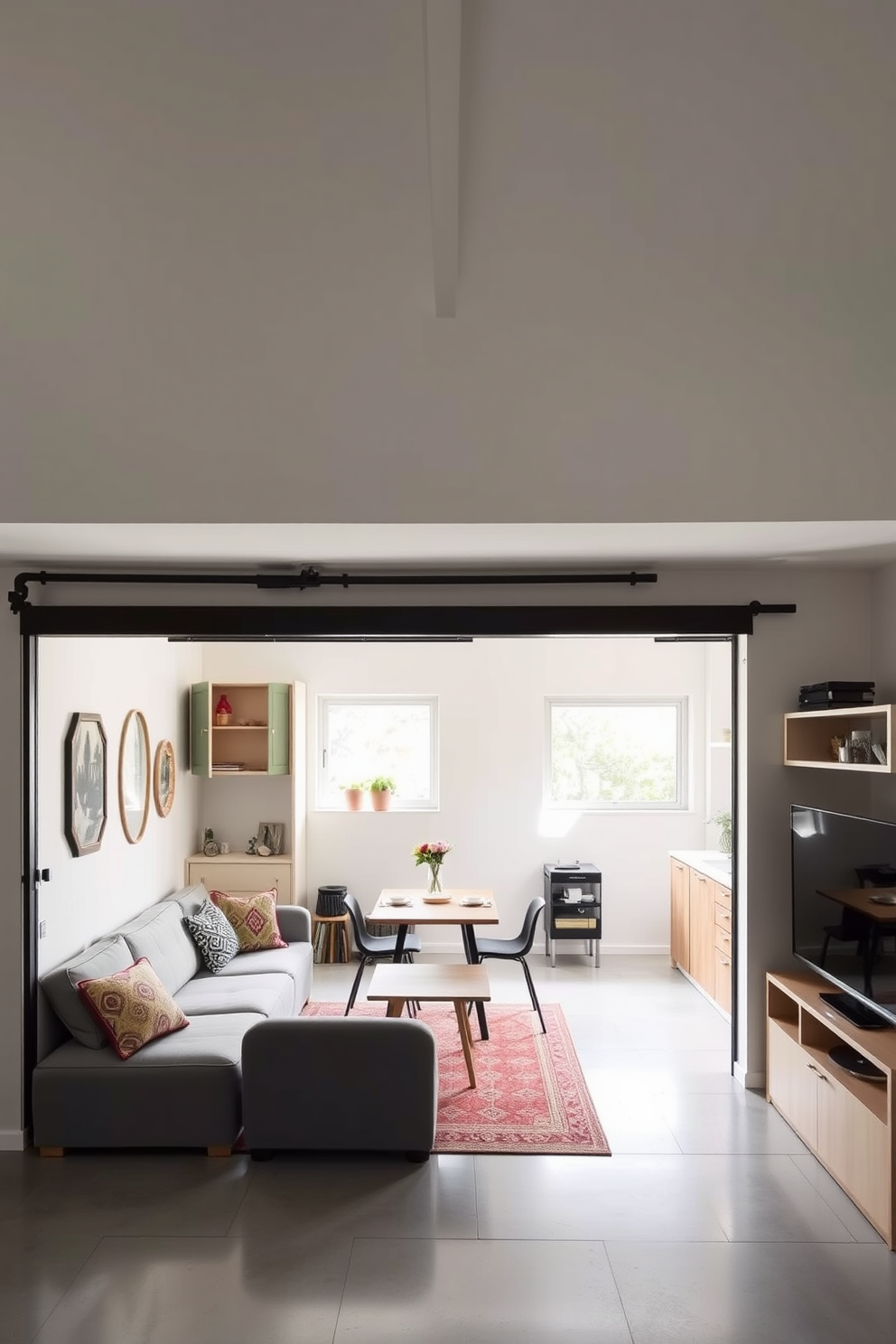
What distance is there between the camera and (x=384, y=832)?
8.01 metres

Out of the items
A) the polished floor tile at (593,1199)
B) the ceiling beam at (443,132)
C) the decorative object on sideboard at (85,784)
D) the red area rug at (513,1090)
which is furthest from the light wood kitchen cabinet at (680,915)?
the ceiling beam at (443,132)

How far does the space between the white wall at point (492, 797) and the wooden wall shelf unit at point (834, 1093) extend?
3113 millimetres

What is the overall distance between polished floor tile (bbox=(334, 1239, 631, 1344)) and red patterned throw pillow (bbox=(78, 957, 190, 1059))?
4.75 feet

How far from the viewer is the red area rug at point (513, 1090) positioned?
4504 mm

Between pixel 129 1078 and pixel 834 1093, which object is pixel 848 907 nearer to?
pixel 834 1093

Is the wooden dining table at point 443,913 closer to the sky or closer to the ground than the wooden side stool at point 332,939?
closer to the sky

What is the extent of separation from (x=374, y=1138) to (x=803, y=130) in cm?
405

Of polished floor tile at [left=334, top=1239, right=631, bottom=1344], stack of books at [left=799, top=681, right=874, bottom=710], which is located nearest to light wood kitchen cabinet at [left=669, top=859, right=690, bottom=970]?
stack of books at [left=799, top=681, right=874, bottom=710]

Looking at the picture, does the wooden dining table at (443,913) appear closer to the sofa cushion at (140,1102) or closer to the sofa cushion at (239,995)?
the sofa cushion at (239,995)

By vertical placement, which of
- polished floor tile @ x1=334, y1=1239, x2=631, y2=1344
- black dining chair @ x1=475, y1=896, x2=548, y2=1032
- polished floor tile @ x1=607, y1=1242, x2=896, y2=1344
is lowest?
polished floor tile @ x1=334, y1=1239, x2=631, y2=1344

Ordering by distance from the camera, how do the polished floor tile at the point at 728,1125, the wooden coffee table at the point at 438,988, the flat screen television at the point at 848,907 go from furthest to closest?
the wooden coffee table at the point at 438,988 < the polished floor tile at the point at 728,1125 < the flat screen television at the point at 848,907

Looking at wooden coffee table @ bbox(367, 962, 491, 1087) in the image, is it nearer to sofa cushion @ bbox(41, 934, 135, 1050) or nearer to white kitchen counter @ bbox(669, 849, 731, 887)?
sofa cushion @ bbox(41, 934, 135, 1050)

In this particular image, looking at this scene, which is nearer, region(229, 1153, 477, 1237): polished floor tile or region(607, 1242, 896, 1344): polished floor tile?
region(607, 1242, 896, 1344): polished floor tile

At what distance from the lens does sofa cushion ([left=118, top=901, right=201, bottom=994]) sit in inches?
212
